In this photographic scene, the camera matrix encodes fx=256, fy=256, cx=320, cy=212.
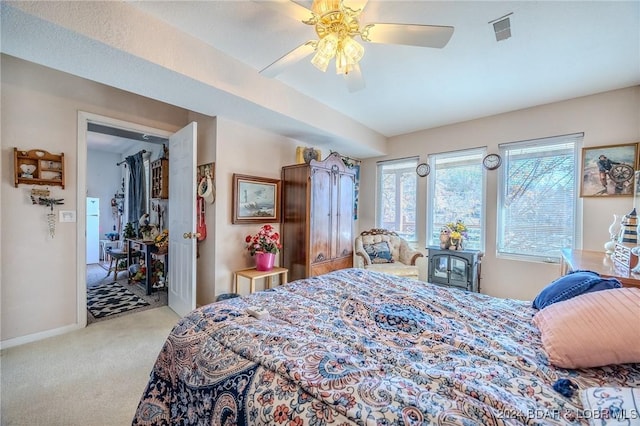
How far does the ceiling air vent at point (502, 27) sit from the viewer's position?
1.80m

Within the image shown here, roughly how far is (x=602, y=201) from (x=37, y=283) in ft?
19.2

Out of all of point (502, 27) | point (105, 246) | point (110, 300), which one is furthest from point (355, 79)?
point (105, 246)

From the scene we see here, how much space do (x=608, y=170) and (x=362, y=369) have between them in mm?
3679

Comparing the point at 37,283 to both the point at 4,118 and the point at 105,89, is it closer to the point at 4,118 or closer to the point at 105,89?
the point at 4,118

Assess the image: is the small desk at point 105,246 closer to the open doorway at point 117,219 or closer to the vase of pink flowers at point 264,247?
the open doorway at point 117,219

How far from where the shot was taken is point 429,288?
1.87 m

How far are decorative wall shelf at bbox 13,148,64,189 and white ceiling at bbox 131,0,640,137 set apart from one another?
176cm

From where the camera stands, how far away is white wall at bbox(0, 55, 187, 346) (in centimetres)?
229

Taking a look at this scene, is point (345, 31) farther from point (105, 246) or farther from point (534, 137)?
point (105, 246)

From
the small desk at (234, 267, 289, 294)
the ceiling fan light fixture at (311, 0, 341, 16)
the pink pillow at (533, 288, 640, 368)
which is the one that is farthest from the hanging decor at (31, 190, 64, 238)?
the pink pillow at (533, 288, 640, 368)

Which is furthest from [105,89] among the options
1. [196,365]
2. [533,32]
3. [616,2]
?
[616,2]

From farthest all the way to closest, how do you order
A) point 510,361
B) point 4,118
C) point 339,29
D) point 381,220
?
1. point 381,220
2. point 4,118
3. point 339,29
4. point 510,361

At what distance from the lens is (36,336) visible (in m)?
2.40

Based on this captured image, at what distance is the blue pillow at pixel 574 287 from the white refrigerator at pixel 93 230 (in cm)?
778
